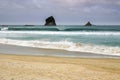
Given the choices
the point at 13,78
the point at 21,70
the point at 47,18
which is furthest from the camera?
the point at 47,18

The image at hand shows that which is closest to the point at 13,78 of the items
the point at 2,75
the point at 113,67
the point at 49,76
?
the point at 2,75

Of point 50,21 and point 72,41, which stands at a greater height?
point 50,21

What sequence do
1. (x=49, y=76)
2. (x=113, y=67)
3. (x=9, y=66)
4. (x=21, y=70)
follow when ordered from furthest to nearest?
(x=113, y=67), (x=9, y=66), (x=21, y=70), (x=49, y=76)

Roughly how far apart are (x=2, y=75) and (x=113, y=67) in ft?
15.5

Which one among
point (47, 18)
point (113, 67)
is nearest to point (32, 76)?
point (113, 67)

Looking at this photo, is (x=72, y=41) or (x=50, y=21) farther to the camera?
(x=50, y=21)

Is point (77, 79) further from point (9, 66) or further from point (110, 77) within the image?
point (9, 66)

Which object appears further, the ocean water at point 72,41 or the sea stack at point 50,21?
the sea stack at point 50,21

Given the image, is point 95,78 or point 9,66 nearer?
point 95,78

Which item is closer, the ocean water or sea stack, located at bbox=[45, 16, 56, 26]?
the ocean water

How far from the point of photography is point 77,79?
24.4 feet

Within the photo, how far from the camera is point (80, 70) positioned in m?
8.94

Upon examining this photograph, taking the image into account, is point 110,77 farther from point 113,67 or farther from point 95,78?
point 113,67

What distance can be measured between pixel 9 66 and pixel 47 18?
115 meters
